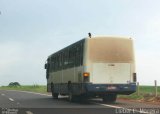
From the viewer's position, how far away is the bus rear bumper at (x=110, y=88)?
76.3 feet

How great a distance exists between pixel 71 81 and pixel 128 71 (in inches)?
140

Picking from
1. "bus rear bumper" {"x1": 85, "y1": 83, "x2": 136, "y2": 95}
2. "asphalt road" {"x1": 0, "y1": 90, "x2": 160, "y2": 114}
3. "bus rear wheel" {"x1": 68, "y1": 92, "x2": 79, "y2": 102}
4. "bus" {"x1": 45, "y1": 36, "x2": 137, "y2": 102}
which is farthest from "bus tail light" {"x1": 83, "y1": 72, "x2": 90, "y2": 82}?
"bus rear wheel" {"x1": 68, "y1": 92, "x2": 79, "y2": 102}

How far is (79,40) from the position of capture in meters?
24.6

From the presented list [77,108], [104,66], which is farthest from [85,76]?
[77,108]

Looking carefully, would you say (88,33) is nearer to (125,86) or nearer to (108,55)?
(108,55)

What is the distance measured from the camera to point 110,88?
77.5ft

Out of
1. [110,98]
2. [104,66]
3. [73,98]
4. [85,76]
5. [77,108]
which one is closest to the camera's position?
[77,108]

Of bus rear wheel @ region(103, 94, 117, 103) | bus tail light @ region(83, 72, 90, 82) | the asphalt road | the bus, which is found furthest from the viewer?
bus rear wheel @ region(103, 94, 117, 103)

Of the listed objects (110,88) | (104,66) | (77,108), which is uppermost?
(104,66)

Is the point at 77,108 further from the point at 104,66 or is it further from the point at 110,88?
the point at 104,66

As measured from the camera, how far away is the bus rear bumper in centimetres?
2327

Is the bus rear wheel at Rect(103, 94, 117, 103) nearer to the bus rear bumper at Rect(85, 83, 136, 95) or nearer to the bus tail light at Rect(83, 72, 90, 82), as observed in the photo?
the bus rear bumper at Rect(85, 83, 136, 95)

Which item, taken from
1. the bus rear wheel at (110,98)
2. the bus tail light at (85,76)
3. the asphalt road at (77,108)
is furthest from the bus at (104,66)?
the bus rear wheel at (110,98)

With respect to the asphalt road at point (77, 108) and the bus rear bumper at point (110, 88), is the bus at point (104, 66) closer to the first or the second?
the bus rear bumper at point (110, 88)
